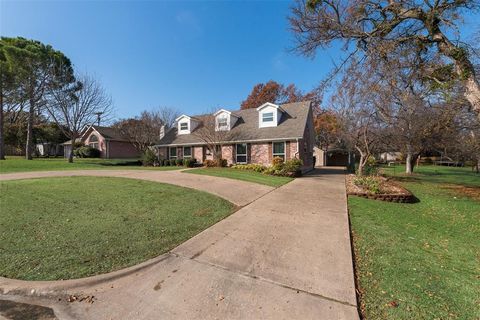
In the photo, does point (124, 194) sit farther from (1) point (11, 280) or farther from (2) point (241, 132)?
(2) point (241, 132)

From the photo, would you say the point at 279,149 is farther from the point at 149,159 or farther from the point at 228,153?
the point at 149,159

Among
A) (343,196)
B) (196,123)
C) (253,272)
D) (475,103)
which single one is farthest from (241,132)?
(253,272)

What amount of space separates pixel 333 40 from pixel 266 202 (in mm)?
5816

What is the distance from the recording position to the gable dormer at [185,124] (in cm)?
2228

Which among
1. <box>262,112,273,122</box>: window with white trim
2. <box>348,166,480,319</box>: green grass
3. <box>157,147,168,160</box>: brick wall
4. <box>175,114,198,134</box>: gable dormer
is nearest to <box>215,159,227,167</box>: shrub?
Answer: <box>262,112,273,122</box>: window with white trim

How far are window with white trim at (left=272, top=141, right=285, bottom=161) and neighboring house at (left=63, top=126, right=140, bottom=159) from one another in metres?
20.6

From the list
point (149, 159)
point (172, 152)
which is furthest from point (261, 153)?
point (149, 159)

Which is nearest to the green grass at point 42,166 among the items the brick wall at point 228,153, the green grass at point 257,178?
the brick wall at point 228,153

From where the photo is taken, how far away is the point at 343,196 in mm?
8758

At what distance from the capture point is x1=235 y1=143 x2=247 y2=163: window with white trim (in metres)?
18.6

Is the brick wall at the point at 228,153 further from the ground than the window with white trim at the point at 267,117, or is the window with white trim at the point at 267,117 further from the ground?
the window with white trim at the point at 267,117

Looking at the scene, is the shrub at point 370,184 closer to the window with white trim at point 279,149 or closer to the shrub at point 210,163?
the window with white trim at point 279,149

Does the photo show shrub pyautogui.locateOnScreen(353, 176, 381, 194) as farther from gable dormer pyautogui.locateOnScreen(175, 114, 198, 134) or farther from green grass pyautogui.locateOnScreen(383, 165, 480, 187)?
gable dormer pyautogui.locateOnScreen(175, 114, 198, 134)

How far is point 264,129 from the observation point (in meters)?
18.5
